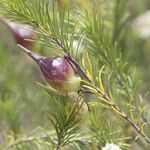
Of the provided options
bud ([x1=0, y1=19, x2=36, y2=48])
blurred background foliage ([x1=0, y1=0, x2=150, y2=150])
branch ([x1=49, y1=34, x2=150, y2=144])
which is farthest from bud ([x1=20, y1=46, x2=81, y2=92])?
blurred background foliage ([x1=0, y1=0, x2=150, y2=150])

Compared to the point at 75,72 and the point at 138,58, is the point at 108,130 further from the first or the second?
the point at 138,58

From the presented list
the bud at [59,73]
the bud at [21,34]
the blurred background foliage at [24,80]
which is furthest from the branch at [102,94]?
the blurred background foliage at [24,80]

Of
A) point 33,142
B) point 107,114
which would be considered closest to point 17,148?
point 33,142

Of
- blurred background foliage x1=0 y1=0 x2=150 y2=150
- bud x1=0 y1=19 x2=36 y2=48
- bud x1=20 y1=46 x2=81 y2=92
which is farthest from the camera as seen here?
blurred background foliage x1=0 y1=0 x2=150 y2=150

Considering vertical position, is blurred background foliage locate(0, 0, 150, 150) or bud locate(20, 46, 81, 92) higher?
bud locate(20, 46, 81, 92)

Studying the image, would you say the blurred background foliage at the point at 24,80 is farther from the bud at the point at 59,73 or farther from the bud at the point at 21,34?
the bud at the point at 59,73

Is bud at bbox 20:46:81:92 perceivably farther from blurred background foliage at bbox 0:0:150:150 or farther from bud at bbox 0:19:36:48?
blurred background foliage at bbox 0:0:150:150
